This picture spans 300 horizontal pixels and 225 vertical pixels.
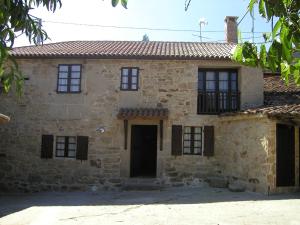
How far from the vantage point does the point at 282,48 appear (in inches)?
85.0

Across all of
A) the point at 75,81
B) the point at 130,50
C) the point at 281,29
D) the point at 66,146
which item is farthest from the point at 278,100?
the point at 281,29

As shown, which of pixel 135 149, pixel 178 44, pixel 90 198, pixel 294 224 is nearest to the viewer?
pixel 294 224

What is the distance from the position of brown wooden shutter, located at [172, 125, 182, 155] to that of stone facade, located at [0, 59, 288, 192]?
20cm

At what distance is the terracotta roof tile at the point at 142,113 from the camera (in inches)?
558

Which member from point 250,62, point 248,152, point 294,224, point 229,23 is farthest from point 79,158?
point 250,62

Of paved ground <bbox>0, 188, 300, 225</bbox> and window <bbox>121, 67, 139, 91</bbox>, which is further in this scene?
window <bbox>121, 67, 139, 91</bbox>

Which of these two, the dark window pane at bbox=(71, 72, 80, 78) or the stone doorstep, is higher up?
the dark window pane at bbox=(71, 72, 80, 78)

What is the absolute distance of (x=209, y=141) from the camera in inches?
579

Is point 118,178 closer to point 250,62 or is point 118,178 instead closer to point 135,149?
point 135,149

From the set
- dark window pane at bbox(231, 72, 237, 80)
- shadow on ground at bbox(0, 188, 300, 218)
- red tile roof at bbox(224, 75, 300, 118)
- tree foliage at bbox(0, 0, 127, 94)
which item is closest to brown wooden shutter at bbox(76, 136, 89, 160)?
shadow on ground at bbox(0, 188, 300, 218)

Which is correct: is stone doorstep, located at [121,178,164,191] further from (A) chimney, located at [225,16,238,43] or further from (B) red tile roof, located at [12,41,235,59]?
(A) chimney, located at [225,16,238,43]

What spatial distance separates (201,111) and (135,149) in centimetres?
324

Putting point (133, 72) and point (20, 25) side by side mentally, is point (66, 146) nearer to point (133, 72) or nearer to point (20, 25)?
point (133, 72)

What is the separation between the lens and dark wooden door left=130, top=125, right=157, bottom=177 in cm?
1550
